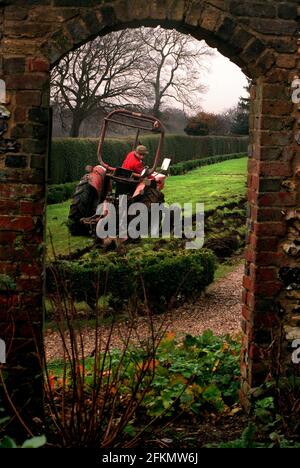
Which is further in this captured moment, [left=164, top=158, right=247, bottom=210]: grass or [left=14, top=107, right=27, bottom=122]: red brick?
[left=164, top=158, right=247, bottom=210]: grass

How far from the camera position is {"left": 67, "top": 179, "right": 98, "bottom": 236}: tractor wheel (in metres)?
13.2

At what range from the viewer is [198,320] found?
948 cm

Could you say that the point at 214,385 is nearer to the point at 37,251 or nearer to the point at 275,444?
the point at 275,444

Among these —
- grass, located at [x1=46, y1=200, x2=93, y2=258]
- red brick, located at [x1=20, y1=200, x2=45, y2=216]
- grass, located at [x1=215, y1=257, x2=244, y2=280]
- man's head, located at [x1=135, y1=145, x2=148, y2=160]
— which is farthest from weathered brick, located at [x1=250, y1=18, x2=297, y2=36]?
man's head, located at [x1=135, y1=145, x2=148, y2=160]

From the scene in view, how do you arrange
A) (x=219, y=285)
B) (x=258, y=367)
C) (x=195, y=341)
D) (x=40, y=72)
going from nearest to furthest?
(x=40, y=72), (x=258, y=367), (x=195, y=341), (x=219, y=285)

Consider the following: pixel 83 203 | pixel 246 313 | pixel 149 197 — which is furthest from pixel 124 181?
pixel 246 313

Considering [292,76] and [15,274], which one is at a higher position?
[292,76]

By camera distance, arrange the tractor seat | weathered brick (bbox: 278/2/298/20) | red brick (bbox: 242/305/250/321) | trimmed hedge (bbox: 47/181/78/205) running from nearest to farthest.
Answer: weathered brick (bbox: 278/2/298/20) → red brick (bbox: 242/305/250/321) → the tractor seat → trimmed hedge (bbox: 47/181/78/205)

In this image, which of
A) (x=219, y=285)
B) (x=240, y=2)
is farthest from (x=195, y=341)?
(x=219, y=285)

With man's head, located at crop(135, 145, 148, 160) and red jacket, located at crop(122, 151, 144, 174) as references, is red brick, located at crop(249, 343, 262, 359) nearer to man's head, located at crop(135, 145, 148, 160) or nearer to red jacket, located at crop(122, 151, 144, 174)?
man's head, located at crop(135, 145, 148, 160)

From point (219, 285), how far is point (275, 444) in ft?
25.8

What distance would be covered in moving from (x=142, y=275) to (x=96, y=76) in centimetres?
2209

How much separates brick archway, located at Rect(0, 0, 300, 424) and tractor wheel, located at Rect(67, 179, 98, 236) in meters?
8.24

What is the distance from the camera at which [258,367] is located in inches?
201
